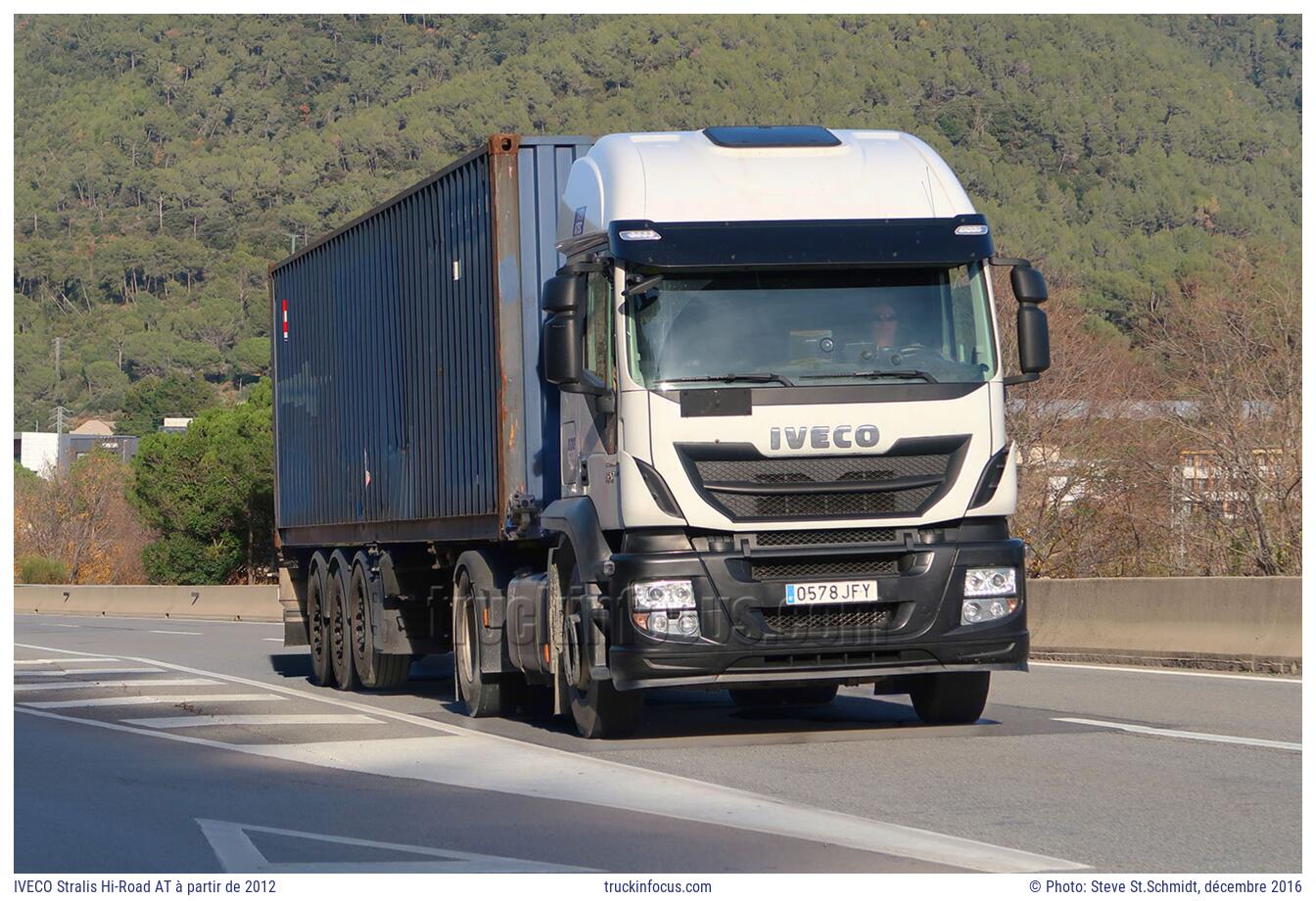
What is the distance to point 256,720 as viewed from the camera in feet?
46.3

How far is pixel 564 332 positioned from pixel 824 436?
1.54m

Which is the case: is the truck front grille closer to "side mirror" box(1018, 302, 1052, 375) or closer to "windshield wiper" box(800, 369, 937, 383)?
"windshield wiper" box(800, 369, 937, 383)

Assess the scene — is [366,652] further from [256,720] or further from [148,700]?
[256,720]

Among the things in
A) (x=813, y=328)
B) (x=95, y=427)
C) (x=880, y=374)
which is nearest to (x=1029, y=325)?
(x=880, y=374)

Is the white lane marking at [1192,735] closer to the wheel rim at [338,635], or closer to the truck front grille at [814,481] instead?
the truck front grille at [814,481]

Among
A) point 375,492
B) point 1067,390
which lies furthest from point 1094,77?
point 375,492

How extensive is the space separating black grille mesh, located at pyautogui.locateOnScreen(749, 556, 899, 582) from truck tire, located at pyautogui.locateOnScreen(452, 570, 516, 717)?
3.43 metres

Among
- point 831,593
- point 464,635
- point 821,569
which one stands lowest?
point 464,635

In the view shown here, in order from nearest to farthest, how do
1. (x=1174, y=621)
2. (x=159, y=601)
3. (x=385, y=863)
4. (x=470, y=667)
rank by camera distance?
(x=385, y=863)
(x=470, y=667)
(x=1174, y=621)
(x=159, y=601)

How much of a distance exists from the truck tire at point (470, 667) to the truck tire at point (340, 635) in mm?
2730

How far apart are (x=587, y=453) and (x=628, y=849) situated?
13.6 feet

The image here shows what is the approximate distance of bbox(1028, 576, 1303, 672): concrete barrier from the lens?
15.3 meters

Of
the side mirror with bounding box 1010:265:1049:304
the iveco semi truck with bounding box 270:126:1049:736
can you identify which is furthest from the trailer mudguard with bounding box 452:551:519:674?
the side mirror with bounding box 1010:265:1049:304

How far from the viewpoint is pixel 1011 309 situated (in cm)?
3067
